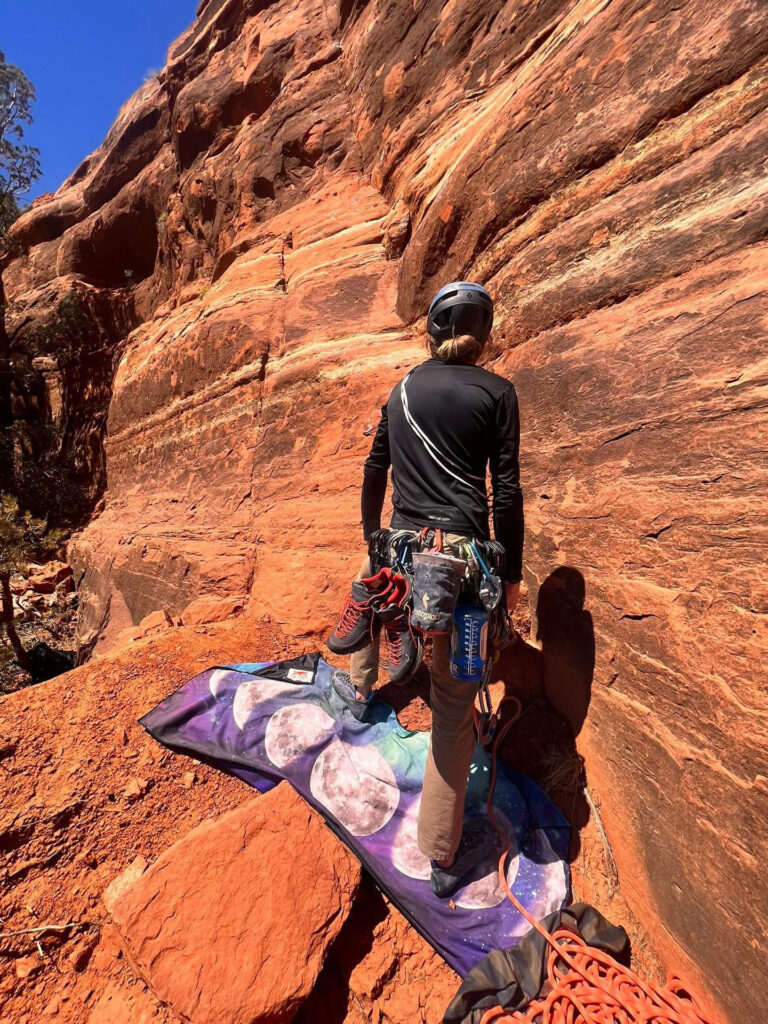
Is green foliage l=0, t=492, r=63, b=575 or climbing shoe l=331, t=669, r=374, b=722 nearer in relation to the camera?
climbing shoe l=331, t=669, r=374, b=722

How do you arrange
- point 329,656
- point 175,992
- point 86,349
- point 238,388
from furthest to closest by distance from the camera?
point 86,349 < point 238,388 < point 329,656 < point 175,992

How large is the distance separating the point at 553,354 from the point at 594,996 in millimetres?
3726

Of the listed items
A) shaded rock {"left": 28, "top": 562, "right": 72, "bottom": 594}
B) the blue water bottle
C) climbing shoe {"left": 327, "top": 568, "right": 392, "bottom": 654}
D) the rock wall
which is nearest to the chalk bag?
the blue water bottle

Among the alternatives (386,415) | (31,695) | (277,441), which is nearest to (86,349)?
(277,441)

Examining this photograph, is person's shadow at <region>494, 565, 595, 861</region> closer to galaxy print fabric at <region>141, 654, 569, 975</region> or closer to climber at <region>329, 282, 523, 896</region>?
galaxy print fabric at <region>141, 654, 569, 975</region>

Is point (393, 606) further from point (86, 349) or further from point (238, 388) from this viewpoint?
point (86, 349)

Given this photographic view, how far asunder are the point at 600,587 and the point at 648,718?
0.77m

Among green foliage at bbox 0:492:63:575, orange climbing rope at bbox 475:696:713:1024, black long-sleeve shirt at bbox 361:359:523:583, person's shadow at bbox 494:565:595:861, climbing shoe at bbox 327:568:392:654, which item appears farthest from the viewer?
green foliage at bbox 0:492:63:575

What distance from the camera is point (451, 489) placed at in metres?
2.53

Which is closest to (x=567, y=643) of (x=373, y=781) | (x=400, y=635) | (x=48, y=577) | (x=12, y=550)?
(x=400, y=635)

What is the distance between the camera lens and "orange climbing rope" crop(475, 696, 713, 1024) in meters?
1.98

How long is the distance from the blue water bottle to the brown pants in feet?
0.35

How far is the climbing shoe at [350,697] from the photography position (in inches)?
137

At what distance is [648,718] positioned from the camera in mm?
2488
